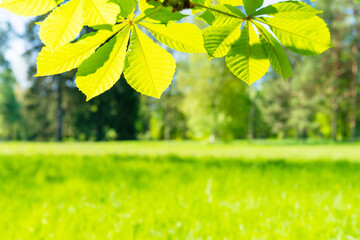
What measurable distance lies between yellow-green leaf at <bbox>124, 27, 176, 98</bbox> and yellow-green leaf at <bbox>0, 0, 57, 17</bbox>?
11cm

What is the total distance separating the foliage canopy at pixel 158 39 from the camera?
349 millimetres

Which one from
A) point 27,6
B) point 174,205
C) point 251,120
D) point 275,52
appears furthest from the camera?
point 251,120

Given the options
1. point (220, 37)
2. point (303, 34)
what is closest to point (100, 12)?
point (220, 37)

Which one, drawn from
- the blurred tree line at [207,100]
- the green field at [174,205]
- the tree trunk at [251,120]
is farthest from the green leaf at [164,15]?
the tree trunk at [251,120]

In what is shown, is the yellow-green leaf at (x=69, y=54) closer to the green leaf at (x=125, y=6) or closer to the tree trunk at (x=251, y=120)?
the green leaf at (x=125, y=6)

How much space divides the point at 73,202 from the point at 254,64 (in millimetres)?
3148

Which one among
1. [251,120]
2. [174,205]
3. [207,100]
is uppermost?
[207,100]

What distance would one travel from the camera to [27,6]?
331 millimetres

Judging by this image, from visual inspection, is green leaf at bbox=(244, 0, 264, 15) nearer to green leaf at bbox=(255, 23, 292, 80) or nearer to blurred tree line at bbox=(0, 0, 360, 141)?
green leaf at bbox=(255, 23, 292, 80)

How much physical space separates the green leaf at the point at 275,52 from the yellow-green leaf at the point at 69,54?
20 cm

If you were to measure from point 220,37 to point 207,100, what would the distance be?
2010cm

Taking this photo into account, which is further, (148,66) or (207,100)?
(207,100)

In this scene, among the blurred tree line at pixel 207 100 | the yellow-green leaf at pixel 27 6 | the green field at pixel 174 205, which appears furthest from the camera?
the blurred tree line at pixel 207 100

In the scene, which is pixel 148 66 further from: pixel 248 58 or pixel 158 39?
pixel 248 58
